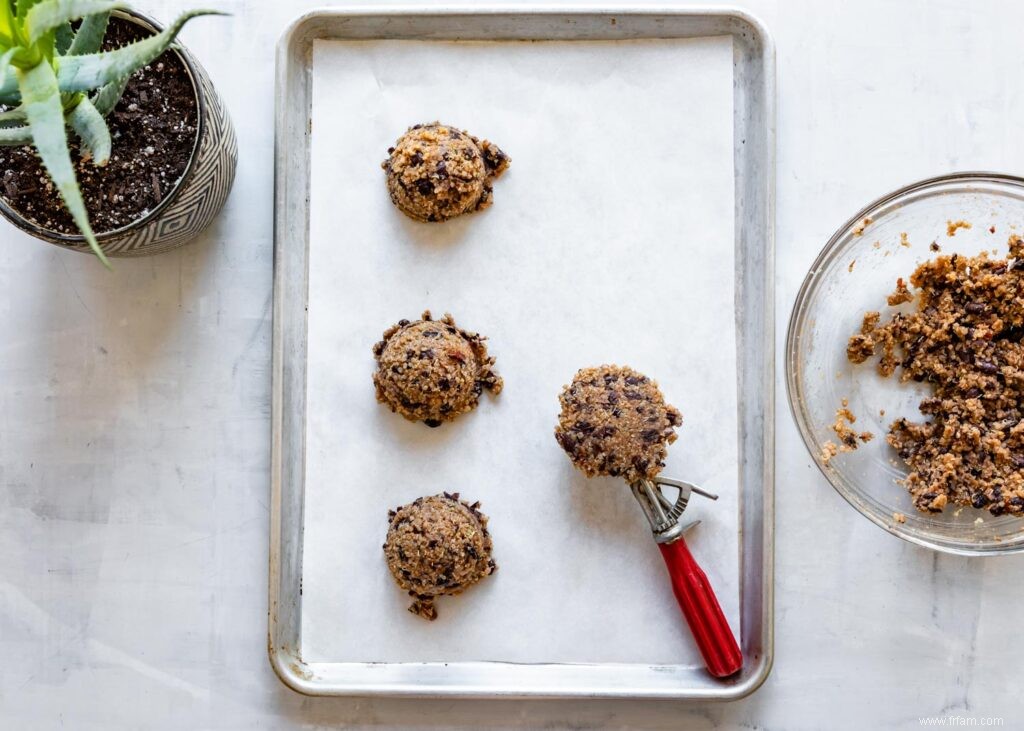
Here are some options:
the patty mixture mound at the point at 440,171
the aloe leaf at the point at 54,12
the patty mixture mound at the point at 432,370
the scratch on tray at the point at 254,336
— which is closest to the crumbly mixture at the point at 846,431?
the patty mixture mound at the point at 432,370

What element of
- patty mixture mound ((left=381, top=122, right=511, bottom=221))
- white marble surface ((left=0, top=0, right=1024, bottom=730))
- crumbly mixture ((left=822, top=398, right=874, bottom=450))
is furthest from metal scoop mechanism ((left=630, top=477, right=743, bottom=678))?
patty mixture mound ((left=381, top=122, right=511, bottom=221))

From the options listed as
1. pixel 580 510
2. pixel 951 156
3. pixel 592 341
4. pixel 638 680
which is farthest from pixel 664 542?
pixel 951 156

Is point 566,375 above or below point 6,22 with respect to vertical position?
below

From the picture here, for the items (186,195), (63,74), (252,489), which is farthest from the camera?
(252,489)

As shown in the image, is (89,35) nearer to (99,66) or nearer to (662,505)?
(99,66)

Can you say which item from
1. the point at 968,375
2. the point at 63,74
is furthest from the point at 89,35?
the point at 968,375

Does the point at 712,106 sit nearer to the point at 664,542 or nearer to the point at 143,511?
the point at 664,542

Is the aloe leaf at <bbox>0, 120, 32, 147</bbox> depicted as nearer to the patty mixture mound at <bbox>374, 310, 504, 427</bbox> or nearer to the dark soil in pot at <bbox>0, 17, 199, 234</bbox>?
the dark soil in pot at <bbox>0, 17, 199, 234</bbox>
